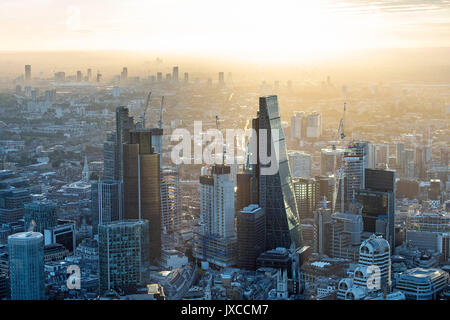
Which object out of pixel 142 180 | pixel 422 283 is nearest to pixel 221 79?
pixel 142 180

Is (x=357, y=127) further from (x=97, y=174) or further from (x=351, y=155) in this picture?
(x=97, y=174)

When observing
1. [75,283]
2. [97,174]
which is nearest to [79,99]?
[97,174]

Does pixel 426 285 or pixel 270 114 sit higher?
pixel 270 114

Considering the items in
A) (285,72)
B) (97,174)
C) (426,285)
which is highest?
(285,72)

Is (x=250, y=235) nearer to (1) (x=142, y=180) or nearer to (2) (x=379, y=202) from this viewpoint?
(1) (x=142, y=180)

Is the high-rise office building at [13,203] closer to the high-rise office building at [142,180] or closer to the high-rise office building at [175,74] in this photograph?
the high-rise office building at [142,180]
